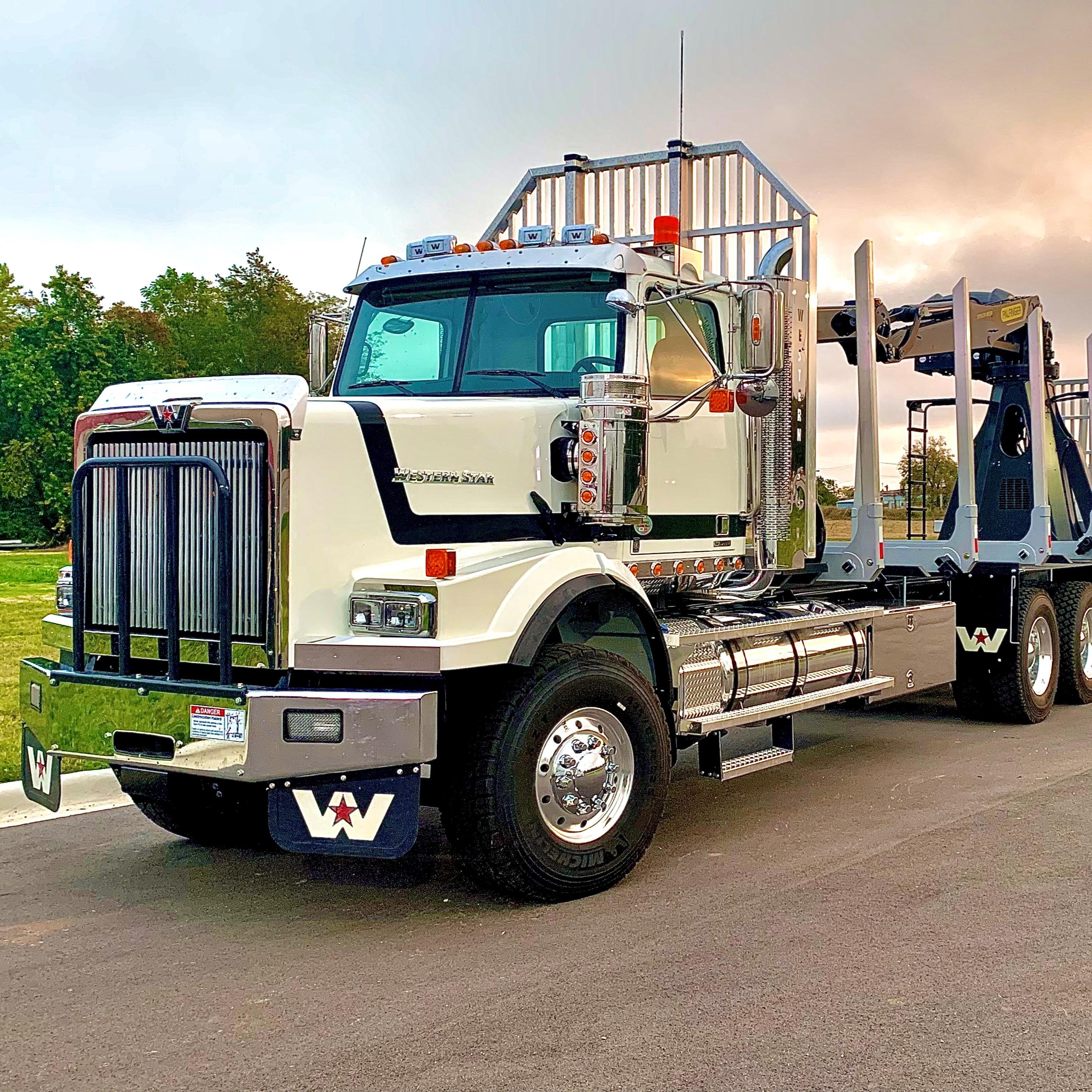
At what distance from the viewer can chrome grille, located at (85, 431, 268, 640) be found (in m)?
5.48

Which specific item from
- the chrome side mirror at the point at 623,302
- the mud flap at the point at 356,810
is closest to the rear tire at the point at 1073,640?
the chrome side mirror at the point at 623,302

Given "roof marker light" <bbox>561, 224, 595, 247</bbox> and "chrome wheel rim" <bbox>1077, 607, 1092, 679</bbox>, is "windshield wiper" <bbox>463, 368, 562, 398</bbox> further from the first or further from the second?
"chrome wheel rim" <bbox>1077, 607, 1092, 679</bbox>

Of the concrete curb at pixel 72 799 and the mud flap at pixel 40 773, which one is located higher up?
the mud flap at pixel 40 773

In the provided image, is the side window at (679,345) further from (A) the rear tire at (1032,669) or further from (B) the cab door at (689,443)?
(A) the rear tire at (1032,669)

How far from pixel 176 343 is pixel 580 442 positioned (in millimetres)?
41941

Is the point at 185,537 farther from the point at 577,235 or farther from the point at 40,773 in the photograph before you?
the point at 577,235

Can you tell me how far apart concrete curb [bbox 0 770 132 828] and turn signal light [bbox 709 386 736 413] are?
3.87m

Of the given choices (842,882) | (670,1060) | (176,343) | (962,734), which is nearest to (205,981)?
(670,1060)

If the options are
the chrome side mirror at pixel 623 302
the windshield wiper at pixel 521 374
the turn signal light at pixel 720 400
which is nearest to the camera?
the chrome side mirror at pixel 623 302

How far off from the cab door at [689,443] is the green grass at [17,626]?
3037mm

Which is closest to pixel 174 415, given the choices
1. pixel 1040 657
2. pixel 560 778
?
pixel 560 778

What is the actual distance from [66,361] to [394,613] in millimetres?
49293

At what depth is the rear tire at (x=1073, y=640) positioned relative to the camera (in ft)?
37.4

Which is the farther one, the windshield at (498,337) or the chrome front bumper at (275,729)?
the windshield at (498,337)
